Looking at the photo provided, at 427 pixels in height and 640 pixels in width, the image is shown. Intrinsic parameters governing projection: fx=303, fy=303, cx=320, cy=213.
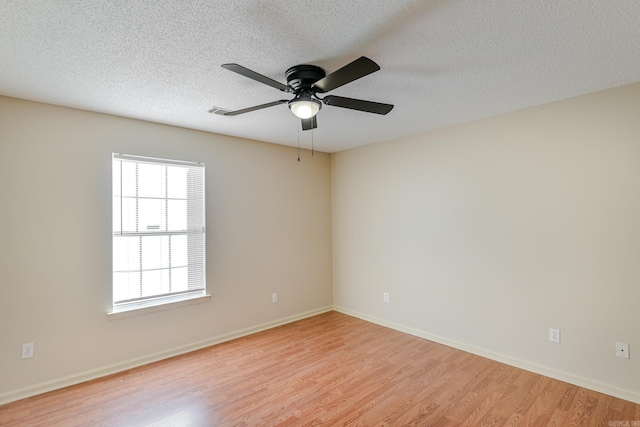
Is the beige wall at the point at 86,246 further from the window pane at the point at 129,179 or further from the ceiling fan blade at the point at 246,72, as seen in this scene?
the ceiling fan blade at the point at 246,72

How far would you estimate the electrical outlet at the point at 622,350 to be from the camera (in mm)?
2422

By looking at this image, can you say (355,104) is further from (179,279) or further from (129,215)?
(179,279)

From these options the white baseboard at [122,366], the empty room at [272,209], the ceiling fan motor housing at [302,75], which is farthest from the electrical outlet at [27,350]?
the ceiling fan motor housing at [302,75]

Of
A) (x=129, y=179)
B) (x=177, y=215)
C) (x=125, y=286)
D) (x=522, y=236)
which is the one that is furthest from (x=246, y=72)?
(x=522, y=236)

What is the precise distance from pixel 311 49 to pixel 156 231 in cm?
251

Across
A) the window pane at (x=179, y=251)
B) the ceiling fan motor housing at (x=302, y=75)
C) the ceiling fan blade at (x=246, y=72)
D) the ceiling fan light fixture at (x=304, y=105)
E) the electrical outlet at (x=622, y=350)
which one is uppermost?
the ceiling fan motor housing at (x=302, y=75)

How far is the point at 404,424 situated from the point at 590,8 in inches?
106

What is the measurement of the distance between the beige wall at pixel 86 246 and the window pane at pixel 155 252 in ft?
1.08

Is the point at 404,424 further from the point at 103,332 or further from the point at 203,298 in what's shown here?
the point at 103,332

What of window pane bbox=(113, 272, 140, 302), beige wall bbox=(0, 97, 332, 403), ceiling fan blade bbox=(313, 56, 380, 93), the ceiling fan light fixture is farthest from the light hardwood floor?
ceiling fan blade bbox=(313, 56, 380, 93)

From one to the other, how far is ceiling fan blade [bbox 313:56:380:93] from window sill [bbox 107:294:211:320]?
2.69 metres

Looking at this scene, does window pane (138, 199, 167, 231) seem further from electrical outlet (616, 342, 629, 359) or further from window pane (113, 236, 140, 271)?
electrical outlet (616, 342, 629, 359)

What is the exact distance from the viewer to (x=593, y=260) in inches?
102

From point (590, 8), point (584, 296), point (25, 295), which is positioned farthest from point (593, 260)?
point (25, 295)
